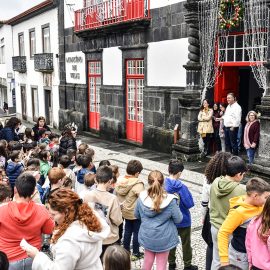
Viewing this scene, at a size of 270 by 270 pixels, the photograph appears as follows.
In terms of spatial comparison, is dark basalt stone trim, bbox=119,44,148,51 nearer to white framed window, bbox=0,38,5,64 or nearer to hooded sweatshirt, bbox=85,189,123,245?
hooded sweatshirt, bbox=85,189,123,245

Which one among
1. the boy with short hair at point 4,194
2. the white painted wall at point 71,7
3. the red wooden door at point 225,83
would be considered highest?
the white painted wall at point 71,7

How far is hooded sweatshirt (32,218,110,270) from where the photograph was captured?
2709 mm

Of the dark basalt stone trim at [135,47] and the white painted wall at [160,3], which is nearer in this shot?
the white painted wall at [160,3]

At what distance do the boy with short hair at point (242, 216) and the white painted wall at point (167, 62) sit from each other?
28.7 feet

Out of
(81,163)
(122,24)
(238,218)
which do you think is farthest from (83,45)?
(238,218)

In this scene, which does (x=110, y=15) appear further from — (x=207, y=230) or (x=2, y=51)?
(x=2, y=51)

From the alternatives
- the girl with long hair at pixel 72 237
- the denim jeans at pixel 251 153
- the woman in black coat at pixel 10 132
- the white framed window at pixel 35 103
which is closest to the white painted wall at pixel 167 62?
the denim jeans at pixel 251 153

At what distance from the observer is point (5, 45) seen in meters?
28.9

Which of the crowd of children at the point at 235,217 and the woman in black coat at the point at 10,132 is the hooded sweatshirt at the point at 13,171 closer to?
the crowd of children at the point at 235,217

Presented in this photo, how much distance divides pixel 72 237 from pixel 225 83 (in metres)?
9.24

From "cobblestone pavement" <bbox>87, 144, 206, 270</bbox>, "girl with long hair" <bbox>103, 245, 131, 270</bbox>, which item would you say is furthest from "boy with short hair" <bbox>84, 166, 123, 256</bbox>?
"girl with long hair" <bbox>103, 245, 131, 270</bbox>

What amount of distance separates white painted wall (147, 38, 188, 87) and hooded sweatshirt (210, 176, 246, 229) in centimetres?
825

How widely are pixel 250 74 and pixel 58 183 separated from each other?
9.03 m

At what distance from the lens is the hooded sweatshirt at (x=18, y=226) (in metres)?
3.45
